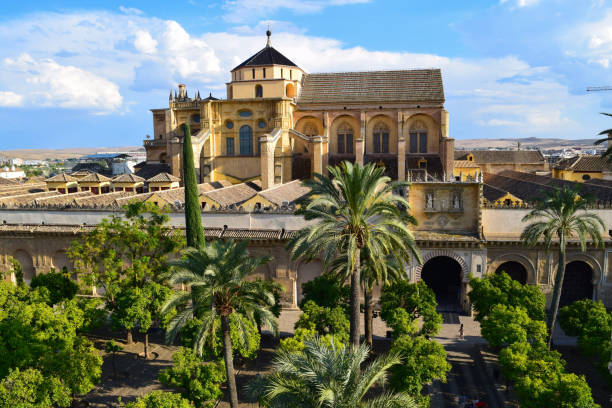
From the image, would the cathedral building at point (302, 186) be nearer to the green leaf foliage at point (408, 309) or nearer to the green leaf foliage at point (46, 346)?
the green leaf foliage at point (408, 309)

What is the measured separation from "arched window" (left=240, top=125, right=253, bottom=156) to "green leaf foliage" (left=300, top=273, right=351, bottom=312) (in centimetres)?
2413

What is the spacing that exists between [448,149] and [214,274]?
104 feet

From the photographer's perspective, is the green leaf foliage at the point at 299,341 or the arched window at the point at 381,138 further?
the arched window at the point at 381,138

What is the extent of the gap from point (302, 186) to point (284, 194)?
12.9 metres

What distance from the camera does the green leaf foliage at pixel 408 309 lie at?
19797 millimetres

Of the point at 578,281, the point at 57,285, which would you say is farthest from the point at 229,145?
the point at 578,281

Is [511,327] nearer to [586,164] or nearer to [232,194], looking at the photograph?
[232,194]

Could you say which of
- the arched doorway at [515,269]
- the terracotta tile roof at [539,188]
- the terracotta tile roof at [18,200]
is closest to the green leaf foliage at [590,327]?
the terracotta tile roof at [539,188]

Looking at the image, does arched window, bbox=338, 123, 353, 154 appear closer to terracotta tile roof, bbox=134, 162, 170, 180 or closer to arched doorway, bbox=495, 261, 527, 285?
terracotta tile roof, bbox=134, 162, 170, 180

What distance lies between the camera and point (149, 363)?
22.0 m

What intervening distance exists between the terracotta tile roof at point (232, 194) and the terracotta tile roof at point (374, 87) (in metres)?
12.9

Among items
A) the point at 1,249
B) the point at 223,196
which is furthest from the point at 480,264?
the point at 1,249

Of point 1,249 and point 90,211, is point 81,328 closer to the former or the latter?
point 90,211

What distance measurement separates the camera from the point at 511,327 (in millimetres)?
19016
